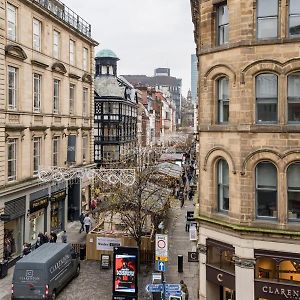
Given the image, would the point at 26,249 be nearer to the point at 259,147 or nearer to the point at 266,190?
the point at 266,190

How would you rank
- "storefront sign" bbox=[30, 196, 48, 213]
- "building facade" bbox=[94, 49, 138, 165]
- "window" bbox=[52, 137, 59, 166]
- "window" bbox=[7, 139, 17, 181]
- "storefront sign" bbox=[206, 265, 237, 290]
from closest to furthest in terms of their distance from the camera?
"storefront sign" bbox=[206, 265, 237, 290], "window" bbox=[7, 139, 17, 181], "storefront sign" bbox=[30, 196, 48, 213], "window" bbox=[52, 137, 59, 166], "building facade" bbox=[94, 49, 138, 165]

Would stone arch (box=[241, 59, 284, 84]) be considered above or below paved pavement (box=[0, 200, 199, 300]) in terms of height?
above

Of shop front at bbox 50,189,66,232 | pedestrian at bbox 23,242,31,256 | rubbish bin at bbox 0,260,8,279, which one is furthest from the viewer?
shop front at bbox 50,189,66,232

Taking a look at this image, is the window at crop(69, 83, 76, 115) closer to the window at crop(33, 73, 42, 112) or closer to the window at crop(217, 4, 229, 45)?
the window at crop(33, 73, 42, 112)

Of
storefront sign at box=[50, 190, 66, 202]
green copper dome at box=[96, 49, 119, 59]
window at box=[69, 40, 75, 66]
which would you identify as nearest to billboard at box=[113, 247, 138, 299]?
storefront sign at box=[50, 190, 66, 202]

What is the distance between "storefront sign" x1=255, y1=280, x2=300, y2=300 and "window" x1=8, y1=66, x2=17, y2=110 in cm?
1777

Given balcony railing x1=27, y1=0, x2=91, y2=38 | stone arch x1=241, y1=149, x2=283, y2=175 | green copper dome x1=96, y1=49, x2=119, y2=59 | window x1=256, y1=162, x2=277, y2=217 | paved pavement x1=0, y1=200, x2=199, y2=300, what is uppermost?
green copper dome x1=96, y1=49, x2=119, y2=59

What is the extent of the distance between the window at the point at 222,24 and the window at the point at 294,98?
9.96ft

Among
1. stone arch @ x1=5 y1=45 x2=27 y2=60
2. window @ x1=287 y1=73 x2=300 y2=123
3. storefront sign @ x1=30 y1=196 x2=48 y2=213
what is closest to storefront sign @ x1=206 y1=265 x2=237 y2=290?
window @ x1=287 y1=73 x2=300 y2=123

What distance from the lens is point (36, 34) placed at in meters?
30.5

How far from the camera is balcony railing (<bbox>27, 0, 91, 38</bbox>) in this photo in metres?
32.1

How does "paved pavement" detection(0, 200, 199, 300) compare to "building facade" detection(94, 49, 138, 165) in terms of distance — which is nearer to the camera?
"paved pavement" detection(0, 200, 199, 300)

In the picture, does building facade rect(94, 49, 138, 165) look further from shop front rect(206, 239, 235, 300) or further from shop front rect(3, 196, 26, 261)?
shop front rect(206, 239, 235, 300)

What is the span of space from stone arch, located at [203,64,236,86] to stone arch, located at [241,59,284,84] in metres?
0.48
